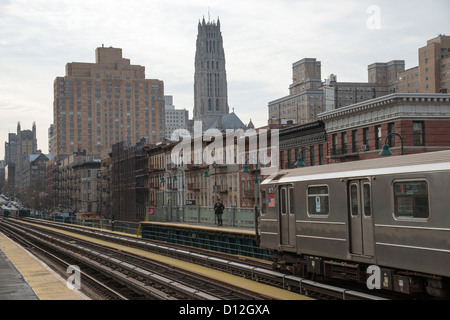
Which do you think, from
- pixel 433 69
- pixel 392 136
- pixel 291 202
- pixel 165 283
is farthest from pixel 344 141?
pixel 433 69

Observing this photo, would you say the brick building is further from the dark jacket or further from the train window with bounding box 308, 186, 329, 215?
the train window with bounding box 308, 186, 329, 215

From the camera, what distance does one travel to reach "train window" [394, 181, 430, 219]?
44.1ft

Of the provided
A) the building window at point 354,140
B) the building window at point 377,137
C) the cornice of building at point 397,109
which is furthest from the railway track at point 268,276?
the building window at point 354,140

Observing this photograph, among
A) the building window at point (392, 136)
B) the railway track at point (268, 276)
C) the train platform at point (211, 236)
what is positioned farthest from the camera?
the building window at point (392, 136)

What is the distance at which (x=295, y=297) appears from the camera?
17.0 m

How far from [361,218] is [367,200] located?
505 millimetres

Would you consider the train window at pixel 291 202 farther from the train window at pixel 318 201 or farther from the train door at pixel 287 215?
the train window at pixel 318 201

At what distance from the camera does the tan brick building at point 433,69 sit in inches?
6599

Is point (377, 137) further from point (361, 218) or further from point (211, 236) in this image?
point (361, 218)

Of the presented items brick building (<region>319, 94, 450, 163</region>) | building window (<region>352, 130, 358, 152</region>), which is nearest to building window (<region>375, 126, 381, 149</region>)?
brick building (<region>319, 94, 450, 163</region>)
